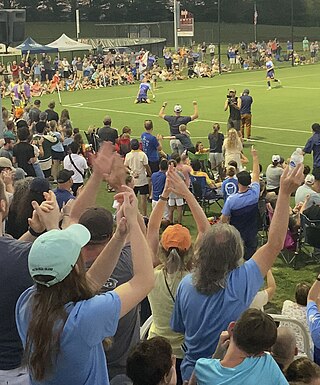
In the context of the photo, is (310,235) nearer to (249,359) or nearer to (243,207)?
(243,207)

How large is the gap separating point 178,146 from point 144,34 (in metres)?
48.0

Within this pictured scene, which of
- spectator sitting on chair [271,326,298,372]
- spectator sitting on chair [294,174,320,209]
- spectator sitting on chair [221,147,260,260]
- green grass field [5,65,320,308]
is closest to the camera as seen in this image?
spectator sitting on chair [271,326,298,372]

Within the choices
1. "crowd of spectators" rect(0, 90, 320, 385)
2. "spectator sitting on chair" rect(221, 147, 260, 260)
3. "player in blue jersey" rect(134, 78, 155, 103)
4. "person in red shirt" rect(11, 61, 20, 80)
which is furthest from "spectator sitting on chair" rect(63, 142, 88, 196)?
"person in red shirt" rect(11, 61, 20, 80)

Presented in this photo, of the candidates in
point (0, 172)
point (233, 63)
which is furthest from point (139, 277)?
point (233, 63)

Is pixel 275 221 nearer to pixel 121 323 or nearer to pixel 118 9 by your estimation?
pixel 121 323

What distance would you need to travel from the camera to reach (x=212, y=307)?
13.9 feet

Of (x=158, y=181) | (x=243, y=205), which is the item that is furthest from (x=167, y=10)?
(x=243, y=205)

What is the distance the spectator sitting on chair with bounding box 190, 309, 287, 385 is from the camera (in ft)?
11.5

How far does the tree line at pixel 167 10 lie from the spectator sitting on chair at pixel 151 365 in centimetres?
6875

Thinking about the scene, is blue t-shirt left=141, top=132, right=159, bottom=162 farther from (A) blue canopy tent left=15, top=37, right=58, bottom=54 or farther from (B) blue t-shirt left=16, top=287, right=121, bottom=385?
(A) blue canopy tent left=15, top=37, right=58, bottom=54

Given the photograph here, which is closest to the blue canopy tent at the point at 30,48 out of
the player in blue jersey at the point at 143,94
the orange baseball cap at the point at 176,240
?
the player in blue jersey at the point at 143,94

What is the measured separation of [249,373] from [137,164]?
10.1 m

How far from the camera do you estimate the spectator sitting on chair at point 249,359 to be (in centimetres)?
351

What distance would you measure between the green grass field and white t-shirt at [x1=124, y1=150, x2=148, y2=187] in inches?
42.6
